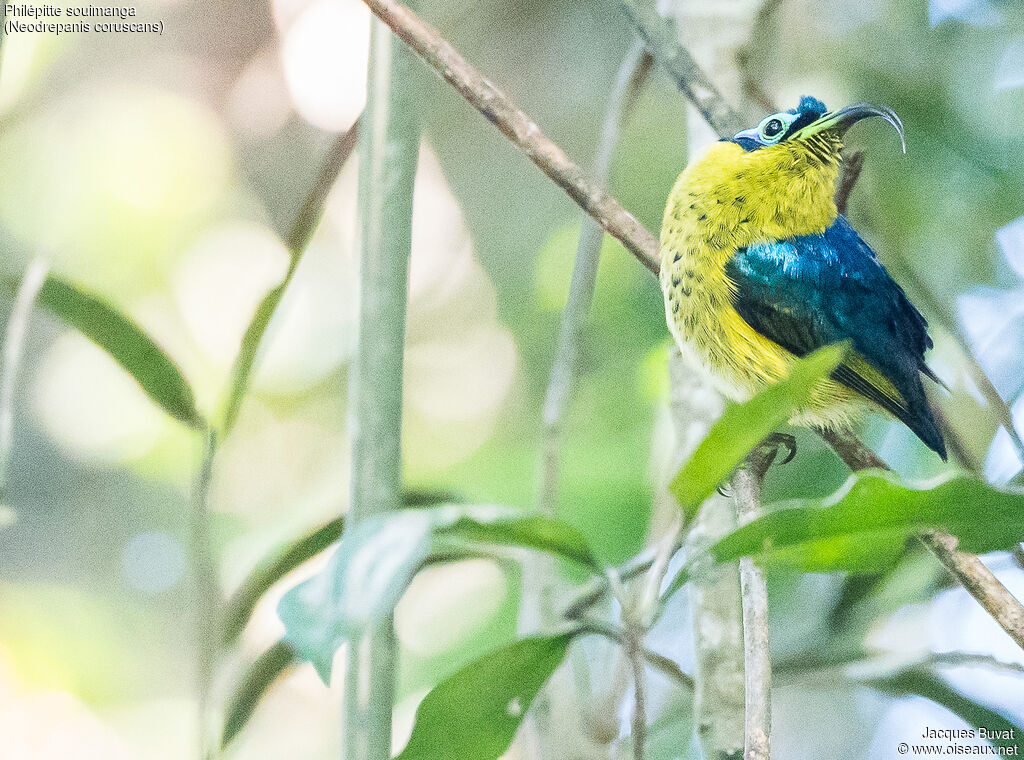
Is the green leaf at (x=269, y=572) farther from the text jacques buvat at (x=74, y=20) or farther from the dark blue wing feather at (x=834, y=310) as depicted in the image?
the text jacques buvat at (x=74, y=20)

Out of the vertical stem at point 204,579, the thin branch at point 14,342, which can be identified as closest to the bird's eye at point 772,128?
the vertical stem at point 204,579

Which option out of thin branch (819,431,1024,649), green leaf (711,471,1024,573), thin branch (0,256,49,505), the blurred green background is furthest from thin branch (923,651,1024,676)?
thin branch (0,256,49,505)

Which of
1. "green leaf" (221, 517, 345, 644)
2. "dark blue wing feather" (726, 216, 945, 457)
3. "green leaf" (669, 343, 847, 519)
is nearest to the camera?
"green leaf" (669, 343, 847, 519)

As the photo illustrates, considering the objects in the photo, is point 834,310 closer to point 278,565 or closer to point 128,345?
point 278,565

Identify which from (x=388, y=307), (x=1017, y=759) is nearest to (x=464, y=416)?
(x=388, y=307)

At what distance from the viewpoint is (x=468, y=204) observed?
3.18 ft

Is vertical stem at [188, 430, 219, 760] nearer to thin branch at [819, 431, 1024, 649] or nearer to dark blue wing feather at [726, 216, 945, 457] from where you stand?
dark blue wing feather at [726, 216, 945, 457]

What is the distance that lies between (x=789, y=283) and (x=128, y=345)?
62 centimetres

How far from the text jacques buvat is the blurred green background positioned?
1cm

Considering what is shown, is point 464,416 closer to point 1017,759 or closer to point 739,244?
point 739,244

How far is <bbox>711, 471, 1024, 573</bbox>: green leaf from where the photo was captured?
1.81 ft

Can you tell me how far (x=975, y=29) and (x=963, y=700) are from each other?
2.15 ft

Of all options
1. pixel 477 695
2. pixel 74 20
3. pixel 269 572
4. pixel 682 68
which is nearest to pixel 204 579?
pixel 269 572

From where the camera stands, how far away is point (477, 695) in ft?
2.10
